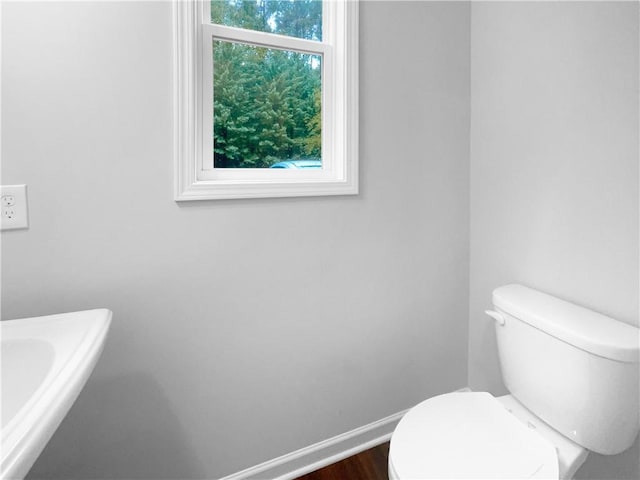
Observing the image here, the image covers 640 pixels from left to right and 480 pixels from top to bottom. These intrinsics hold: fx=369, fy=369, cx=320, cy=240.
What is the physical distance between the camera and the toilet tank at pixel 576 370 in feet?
3.23

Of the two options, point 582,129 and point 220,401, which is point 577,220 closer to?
point 582,129

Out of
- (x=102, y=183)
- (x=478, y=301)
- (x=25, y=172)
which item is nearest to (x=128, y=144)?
(x=102, y=183)

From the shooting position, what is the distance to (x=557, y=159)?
130 centimetres

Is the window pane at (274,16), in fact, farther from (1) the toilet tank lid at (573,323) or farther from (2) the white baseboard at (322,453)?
(2) the white baseboard at (322,453)

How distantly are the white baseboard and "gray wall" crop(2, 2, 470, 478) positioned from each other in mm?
35

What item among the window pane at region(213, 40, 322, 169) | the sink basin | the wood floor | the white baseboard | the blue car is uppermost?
the window pane at region(213, 40, 322, 169)

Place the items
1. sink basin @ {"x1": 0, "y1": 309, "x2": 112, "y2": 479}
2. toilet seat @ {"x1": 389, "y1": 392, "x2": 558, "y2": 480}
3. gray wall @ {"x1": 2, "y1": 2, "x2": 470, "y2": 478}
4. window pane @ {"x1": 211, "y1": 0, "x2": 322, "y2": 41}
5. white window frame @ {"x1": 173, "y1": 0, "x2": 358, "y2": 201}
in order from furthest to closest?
window pane @ {"x1": 211, "y1": 0, "x2": 322, "y2": 41}, white window frame @ {"x1": 173, "y1": 0, "x2": 358, "y2": 201}, gray wall @ {"x1": 2, "y1": 2, "x2": 470, "y2": 478}, toilet seat @ {"x1": 389, "y1": 392, "x2": 558, "y2": 480}, sink basin @ {"x1": 0, "y1": 309, "x2": 112, "y2": 479}

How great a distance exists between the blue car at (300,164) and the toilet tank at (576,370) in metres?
0.87

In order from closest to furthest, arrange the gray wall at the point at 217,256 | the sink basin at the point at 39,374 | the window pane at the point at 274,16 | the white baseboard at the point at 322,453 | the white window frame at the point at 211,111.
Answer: the sink basin at the point at 39,374 < the gray wall at the point at 217,256 < the white window frame at the point at 211,111 < the window pane at the point at 274,16 < the white baseboard at the point at 322,453

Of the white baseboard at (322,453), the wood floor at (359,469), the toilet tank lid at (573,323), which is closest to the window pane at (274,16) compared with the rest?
the toilet tank lid at (573,323)

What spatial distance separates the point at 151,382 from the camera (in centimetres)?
119

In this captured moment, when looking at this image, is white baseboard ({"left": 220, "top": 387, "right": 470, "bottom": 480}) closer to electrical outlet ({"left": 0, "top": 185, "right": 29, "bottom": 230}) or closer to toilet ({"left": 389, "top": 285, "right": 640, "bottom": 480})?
toilet ({"left": 389, "top": 285, "right": 640, "bottom": 480})

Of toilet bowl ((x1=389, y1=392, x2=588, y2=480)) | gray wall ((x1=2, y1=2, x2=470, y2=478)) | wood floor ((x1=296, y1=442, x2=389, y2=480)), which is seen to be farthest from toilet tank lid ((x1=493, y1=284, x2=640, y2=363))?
wood floor ((x1=296, y1=442, x2=389, y2=480))

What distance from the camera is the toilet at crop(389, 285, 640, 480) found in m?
0.95
